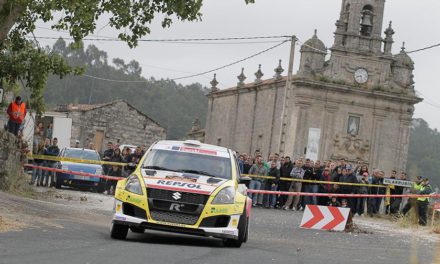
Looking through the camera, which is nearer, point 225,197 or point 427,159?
point 427,159

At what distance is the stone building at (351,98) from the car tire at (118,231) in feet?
159

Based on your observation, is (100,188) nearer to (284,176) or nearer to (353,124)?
(284,176)

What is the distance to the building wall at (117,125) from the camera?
8025cm

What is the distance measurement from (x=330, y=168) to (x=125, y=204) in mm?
19864

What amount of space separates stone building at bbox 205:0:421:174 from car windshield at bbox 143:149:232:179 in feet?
154

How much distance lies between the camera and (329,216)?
24.5 metres

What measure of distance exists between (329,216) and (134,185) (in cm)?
905

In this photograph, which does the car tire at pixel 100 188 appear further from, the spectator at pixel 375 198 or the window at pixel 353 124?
the window at pixel 353 124

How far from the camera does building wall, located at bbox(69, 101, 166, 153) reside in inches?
3159

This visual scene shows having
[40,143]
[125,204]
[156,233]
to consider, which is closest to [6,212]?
[156,233]

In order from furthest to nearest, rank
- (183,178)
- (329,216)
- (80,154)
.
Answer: (80,154) → (329,216) → (183,178)

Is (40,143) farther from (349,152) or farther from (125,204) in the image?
(349,152)

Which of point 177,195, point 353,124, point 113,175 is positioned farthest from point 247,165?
point 353,124

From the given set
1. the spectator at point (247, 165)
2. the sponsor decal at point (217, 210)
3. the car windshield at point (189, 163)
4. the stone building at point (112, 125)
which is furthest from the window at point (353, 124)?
the sponsor decal at point (217, 210)
